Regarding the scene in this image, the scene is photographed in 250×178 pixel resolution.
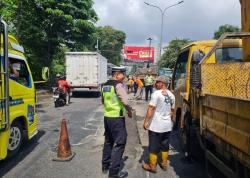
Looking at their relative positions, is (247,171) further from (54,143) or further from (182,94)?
(54,143)

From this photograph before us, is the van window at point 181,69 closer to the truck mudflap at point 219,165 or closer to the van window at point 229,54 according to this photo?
the van window at point 229,54

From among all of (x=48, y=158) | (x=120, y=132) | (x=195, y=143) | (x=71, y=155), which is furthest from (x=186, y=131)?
(x=48, y=158)

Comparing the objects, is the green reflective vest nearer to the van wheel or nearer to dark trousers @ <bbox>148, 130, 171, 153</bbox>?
dark trousers @ <bbox>148, 130, 171, 153</bbox>

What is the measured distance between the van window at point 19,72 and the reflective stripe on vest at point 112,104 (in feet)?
6.74

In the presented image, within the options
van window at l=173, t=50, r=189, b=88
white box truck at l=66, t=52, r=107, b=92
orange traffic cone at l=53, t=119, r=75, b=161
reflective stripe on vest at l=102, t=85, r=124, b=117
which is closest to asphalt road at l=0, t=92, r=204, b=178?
orange traffic cone at l=53, t=119, r=75, b=161

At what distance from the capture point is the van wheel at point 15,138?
654 centimetres

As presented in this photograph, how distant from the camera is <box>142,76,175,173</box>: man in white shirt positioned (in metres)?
5.89

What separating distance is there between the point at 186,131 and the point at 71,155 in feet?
7.26

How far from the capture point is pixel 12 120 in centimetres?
640

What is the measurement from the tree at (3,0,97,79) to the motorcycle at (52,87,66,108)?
10.3 metres

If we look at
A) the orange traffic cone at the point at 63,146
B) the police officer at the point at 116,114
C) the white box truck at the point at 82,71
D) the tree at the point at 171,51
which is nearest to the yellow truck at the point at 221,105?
the police officer at the point at 116,114

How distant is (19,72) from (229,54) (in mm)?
4105

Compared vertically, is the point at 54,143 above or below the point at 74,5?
below

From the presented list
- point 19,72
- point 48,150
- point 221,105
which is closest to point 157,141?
point 221,105
